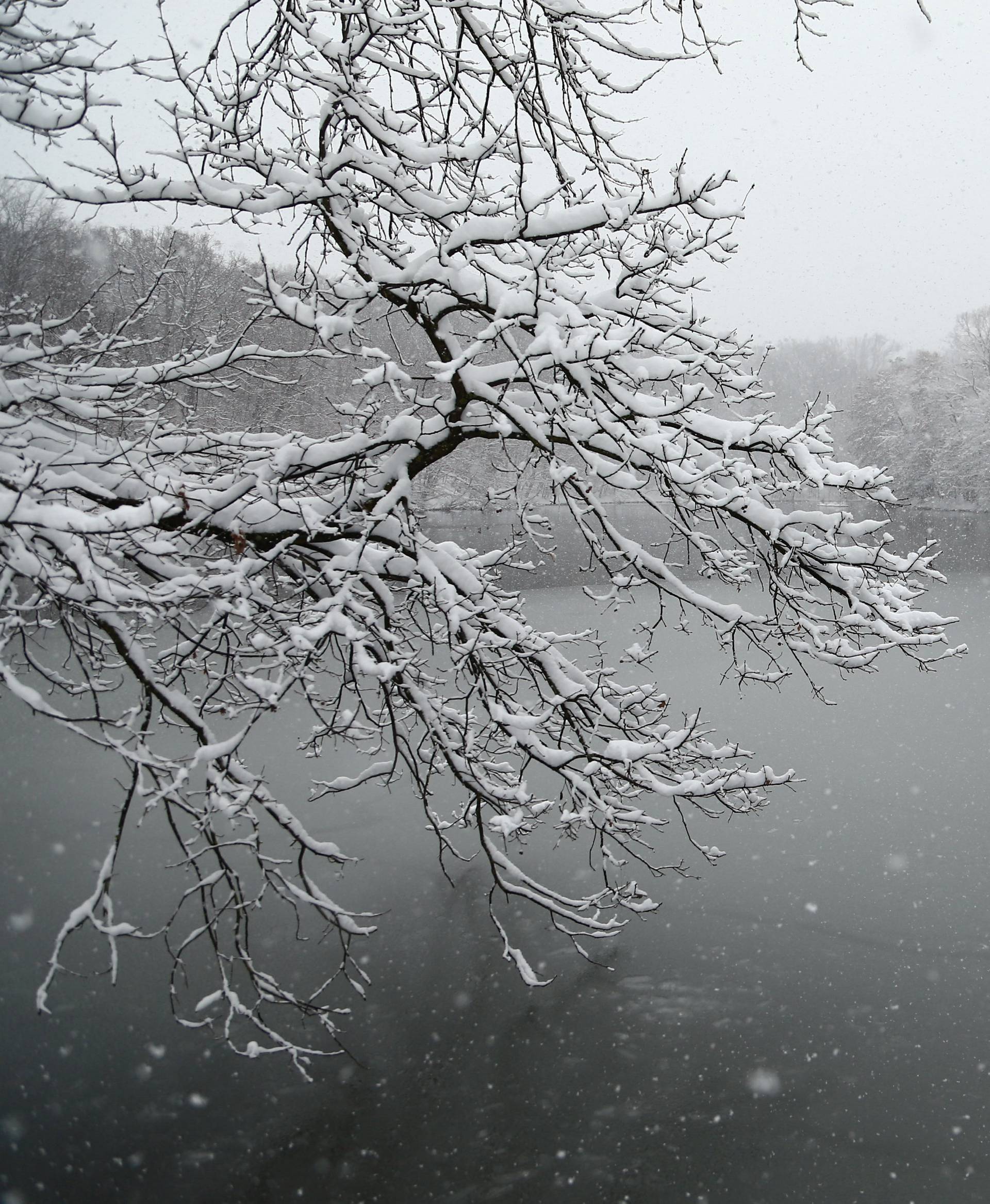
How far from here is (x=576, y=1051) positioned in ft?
20.4

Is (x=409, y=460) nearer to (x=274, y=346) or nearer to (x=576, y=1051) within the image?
(x=576, y=1051)

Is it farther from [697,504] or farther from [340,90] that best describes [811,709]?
[340,90]

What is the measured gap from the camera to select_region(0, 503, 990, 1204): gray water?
518cm

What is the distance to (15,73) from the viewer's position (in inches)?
136

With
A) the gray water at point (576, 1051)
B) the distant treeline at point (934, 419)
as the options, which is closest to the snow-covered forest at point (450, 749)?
the gray water at point (576, 1051)

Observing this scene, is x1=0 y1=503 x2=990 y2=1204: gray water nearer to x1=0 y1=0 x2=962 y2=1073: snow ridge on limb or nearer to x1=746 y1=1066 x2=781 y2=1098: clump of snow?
x1=746 y1=1066 x2=781 y2=1098: clump of snow

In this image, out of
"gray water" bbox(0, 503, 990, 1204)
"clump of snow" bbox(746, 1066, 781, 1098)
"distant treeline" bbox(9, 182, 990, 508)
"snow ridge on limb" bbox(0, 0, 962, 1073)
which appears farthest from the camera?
"distant treeline" bbox(9, 182, 990, 508)

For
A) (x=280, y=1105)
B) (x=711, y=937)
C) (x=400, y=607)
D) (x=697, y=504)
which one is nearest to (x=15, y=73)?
(x=400, y=607)

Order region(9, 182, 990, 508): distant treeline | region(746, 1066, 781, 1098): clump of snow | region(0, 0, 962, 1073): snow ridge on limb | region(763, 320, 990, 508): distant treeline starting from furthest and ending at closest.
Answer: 1. region(763, 320, 990, 508): distant treeline
2. region(9, 182, 990, 508): distant treeline
3. region(746, 1066, 781, 1098): clump of snow
4. region(0, 0, 962, 1073): snow ridge on limb

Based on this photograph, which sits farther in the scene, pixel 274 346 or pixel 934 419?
pixel 934 419

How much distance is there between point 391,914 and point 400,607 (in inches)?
168

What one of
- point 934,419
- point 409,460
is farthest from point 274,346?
point 934,419

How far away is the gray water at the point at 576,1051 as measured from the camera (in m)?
5.18

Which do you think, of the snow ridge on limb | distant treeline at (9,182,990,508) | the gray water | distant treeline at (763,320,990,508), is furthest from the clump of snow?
distant treeline at (763,320,990,508)
